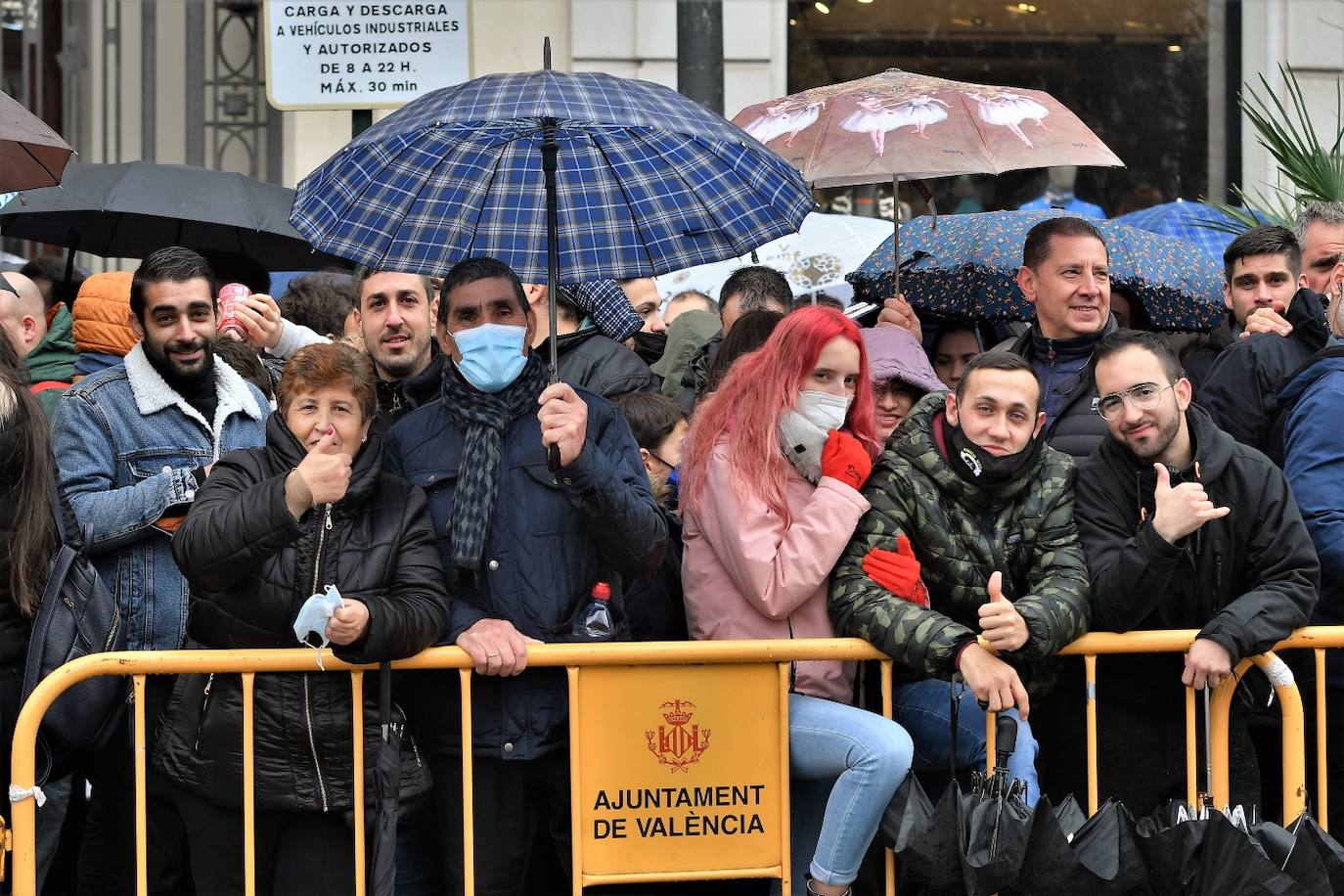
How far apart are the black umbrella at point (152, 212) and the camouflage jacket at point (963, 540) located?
3.66 meters

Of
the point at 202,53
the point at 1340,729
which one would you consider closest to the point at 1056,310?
the point at 1340,729

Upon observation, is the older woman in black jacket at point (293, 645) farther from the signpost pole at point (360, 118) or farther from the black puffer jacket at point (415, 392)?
the signpost pole at point (360, 118)

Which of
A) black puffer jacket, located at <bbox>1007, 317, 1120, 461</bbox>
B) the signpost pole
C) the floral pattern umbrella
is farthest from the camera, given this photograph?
the signpost pole

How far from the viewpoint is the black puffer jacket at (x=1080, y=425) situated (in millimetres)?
5211

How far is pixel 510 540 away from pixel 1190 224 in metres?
5.34

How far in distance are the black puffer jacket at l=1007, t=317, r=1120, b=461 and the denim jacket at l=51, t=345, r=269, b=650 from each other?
8.06 ft

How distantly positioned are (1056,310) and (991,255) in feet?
3.58

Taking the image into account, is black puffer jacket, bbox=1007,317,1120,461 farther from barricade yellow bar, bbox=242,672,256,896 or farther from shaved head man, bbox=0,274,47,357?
shaved head man, bbox=0,274,47,357

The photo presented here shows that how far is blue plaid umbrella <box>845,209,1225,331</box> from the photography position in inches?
263

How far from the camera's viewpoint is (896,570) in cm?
447

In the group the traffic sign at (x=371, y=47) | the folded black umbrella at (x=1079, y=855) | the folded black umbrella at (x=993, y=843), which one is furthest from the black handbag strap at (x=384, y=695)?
the traffic sign at (x=371, y=47)

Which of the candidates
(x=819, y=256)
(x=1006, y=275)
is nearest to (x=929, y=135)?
(x=1006, y=275)

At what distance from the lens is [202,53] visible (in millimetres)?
10852

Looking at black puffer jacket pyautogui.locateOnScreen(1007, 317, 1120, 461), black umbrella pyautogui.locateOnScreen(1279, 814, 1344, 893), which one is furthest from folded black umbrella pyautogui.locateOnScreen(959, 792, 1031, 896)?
black puffer jacket pyautogui.locateOnScreen(1007, 317, 1120, 461)
